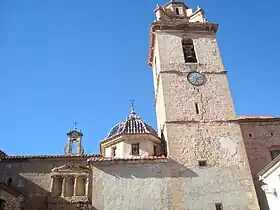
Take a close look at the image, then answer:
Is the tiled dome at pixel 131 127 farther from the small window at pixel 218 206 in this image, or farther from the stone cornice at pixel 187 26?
the stone cornice at pixel 187 26

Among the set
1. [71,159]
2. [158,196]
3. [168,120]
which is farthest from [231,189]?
[71,159]

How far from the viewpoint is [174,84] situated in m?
17.6

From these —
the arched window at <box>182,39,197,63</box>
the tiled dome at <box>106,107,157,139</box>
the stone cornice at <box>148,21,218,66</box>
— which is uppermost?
the stone cornice at <box>148,21,218,66</box>

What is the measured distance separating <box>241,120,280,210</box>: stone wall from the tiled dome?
18.7ft

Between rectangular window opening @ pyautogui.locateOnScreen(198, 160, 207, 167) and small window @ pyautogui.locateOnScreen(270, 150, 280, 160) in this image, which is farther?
small window @ pyautogui.locateOnScreen(270, 150, 280, 160)

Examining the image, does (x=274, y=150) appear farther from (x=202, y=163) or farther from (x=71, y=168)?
(x=71, y=168)

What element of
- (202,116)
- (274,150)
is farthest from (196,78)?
(274,150)

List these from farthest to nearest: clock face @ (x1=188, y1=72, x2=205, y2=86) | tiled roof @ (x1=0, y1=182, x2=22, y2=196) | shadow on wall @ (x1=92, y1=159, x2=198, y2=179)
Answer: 1. clock face @ (x1=188, y1=72, x2=205, y2=86)
2. tiled roof @ (x1=0, y1=182, x2=22, y2=196)
3. shadow on wall @ (x1=92, y1=159, x2=198, y2=179)

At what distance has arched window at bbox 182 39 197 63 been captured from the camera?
62.5 ft

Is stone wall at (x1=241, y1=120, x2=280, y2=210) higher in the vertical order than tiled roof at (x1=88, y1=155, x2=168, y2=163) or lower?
higher

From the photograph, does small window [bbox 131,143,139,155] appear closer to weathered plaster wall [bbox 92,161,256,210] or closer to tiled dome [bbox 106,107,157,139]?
tiled dome [bbox 106,107,157,139]

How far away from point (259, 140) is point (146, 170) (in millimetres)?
7701

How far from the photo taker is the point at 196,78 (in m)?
17.9

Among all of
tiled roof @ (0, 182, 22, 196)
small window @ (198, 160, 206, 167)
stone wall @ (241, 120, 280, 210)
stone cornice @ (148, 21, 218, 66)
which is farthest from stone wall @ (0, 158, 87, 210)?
stone wall @ (241, 120, 280, 210)
